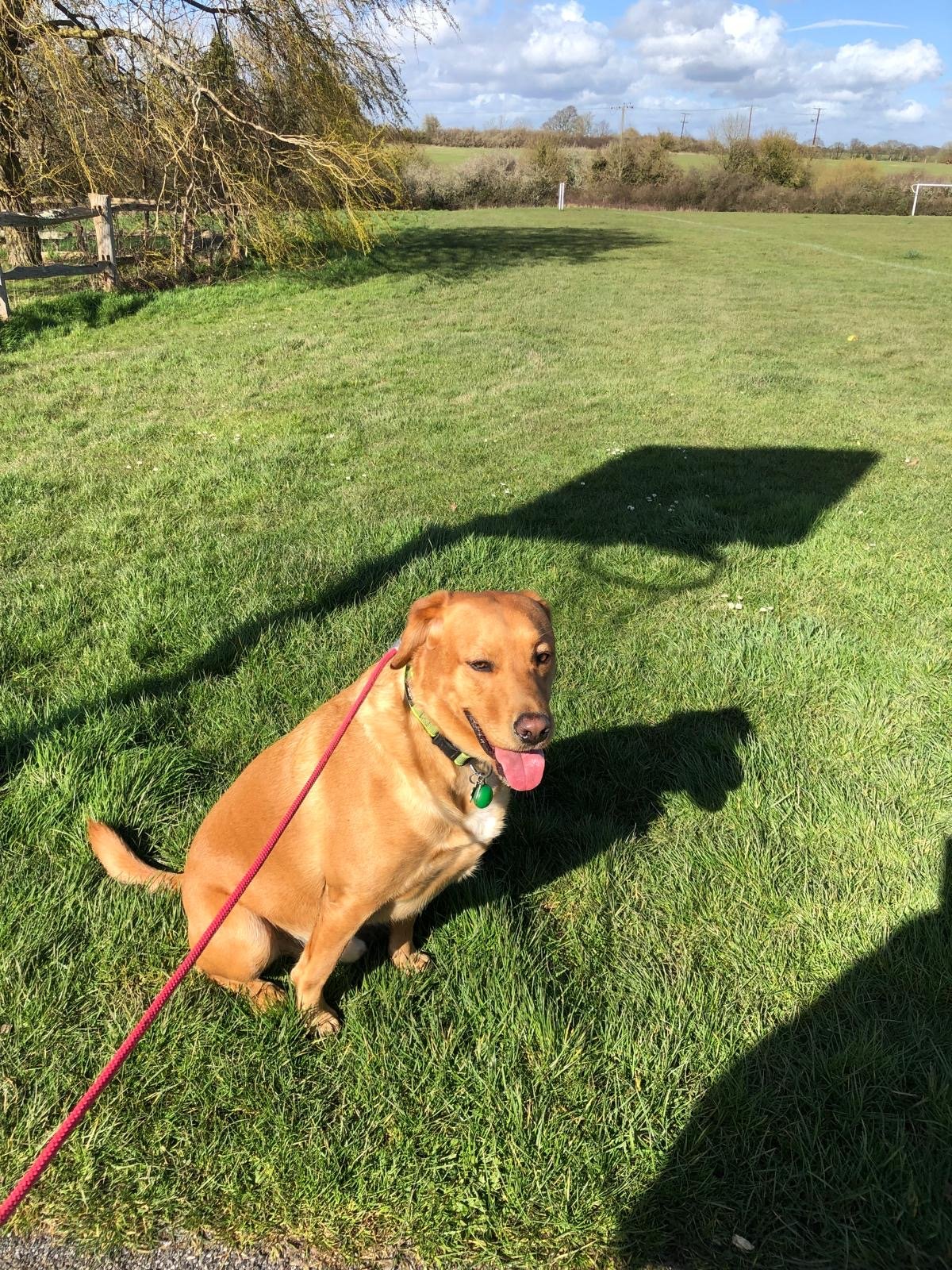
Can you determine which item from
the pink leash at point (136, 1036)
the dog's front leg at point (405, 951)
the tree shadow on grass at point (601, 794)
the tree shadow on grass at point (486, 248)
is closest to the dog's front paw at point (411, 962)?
the dog's front leg at point (405, 951)

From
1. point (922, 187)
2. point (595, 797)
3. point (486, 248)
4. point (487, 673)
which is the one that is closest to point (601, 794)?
point (595, 797)

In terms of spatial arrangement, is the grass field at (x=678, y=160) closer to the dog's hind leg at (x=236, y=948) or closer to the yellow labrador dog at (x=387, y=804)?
the yellow labrador dog at (x=387, y=804)

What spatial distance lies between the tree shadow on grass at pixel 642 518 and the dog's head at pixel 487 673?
1855 mm

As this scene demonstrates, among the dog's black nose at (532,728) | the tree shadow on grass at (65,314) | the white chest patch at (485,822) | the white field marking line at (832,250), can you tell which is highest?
the white field marking line at (832,250)

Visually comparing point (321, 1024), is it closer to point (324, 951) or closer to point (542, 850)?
point (324, 951)

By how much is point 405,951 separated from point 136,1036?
1.11 meters

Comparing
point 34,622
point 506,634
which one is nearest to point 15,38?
point 34,622

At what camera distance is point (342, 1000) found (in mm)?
2432

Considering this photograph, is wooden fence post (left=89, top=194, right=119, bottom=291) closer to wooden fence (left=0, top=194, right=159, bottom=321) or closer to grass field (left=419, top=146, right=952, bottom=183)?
wooden fence (left=0, top=194, right=159, bottom=321)

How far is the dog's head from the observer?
2119mm

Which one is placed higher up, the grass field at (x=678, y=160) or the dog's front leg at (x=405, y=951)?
the grass field at (x=678, y=160)

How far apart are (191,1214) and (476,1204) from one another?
711mm

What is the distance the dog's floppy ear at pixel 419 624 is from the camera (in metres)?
2.30

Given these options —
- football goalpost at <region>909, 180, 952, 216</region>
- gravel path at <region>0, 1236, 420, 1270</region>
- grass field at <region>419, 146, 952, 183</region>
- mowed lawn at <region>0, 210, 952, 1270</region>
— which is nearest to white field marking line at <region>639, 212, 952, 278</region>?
grass field at <region>419, 146, 952, 183</region>
